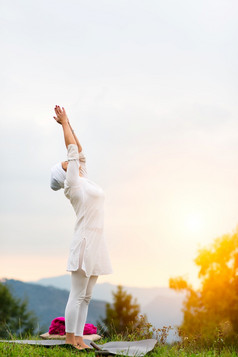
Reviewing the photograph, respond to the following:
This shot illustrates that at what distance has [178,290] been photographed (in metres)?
22.6

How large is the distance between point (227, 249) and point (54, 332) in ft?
50.5

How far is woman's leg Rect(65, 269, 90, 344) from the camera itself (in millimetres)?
5957

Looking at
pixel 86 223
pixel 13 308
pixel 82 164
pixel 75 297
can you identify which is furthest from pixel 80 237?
pixel 13 308

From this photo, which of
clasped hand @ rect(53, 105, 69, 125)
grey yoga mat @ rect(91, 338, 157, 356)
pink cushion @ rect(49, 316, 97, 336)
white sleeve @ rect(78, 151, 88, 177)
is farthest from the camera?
pink cushion @ rect(49, 316, 97, 336)

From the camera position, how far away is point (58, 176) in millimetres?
6355

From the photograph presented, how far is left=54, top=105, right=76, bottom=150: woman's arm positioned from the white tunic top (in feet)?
0.39

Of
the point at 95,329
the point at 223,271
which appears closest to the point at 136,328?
the point at 95,329

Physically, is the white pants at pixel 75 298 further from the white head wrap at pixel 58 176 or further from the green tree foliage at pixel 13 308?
the green tree foliage at pixel 13 308

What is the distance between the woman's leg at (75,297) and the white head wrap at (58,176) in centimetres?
124

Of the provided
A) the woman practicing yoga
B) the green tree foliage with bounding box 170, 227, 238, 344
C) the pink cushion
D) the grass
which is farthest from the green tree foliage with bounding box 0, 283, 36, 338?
the woman practicing yoga

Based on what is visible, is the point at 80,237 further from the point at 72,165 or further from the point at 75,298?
the point at 72,165

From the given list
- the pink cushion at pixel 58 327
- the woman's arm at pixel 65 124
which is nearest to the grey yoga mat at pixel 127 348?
the pink cushion at pixel 58 327

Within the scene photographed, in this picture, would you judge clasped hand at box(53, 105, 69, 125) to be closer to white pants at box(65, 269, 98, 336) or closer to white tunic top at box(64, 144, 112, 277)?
white tunic top at box(64, 144, 112, 277)

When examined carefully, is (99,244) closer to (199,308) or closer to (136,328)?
(136,328)
